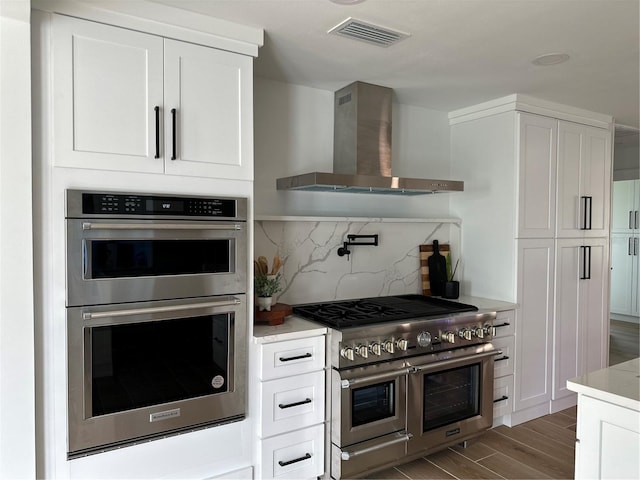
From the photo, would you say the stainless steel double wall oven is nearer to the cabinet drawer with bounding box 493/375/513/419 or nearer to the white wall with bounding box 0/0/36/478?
the white wall with bounding box 0/0/36/478

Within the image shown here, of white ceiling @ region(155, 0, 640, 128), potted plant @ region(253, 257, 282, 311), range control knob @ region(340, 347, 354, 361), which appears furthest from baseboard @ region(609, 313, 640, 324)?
potted plant @ region(253, 257, 282, 311)

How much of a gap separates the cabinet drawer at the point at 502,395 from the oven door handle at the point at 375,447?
0.92m

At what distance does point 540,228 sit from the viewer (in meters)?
3.54

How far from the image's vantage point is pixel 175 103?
216 centimetres

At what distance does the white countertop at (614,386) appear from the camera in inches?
58.8

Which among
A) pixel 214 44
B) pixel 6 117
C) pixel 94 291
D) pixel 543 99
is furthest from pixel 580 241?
pixel 6 117

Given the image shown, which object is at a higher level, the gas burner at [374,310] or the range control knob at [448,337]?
the gas burner at [374,310]

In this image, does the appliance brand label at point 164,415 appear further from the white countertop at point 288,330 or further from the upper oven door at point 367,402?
the upper oven door at point 367,402

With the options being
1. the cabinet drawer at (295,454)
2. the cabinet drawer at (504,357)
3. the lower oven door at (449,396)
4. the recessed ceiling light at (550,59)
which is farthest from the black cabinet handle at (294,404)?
the recessed ceiling light at (550,59)

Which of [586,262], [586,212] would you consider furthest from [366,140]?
[586,262]

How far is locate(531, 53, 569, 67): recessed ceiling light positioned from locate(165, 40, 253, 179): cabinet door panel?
1.67m

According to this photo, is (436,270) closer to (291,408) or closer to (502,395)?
(502,395)

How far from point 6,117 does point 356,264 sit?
2294 mm

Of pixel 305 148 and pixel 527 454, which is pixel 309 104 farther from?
pixel 527 454
